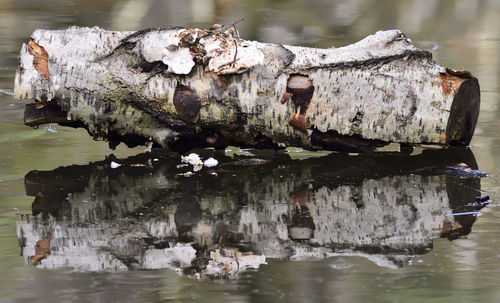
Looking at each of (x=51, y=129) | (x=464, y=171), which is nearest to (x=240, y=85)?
(x=464, y=171)

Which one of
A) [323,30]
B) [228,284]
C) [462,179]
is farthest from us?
[323,30]

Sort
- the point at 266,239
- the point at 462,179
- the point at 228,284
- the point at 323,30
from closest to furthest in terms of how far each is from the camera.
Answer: the point at 228,284, the point at 266,239, the point at 462,179, the point at 323,30

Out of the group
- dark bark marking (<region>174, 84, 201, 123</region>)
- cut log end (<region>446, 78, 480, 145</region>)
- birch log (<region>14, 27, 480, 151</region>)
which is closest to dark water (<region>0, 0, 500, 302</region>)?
cut log end (<region>446, 78, 480, 145</region>)

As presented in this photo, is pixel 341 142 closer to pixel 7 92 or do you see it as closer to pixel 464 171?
pixel 464 171

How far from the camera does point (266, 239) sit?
13.9ft

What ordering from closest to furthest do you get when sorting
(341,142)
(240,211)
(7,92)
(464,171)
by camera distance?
(240,211), (464,171), (341,142), (7,92)

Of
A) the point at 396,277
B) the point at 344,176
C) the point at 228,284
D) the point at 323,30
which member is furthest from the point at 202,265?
the point at 323,30

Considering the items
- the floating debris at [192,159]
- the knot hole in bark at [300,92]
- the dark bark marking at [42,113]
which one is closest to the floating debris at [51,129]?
the dark bark marking at [42,113]

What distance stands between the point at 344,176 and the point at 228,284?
1.61 metres

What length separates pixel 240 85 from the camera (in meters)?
5.22

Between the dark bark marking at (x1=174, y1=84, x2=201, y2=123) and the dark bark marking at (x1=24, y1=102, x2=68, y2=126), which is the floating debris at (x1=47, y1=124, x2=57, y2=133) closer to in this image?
the dark bark marking at (x1=24, y1=102, x2=68, y2=126)

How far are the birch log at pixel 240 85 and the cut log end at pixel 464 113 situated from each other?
0.02m

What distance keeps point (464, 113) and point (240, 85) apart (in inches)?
47.1

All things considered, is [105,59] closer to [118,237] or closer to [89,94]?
[89,94]
